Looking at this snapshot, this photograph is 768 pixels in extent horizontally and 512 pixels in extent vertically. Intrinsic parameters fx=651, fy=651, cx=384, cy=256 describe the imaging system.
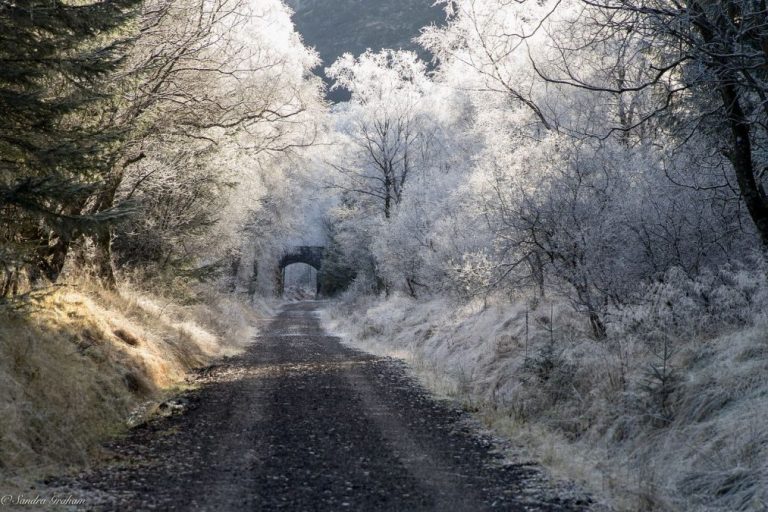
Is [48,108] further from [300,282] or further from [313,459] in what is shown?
[300,282]

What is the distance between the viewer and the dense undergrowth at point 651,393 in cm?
523

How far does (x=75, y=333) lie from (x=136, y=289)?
658 cm

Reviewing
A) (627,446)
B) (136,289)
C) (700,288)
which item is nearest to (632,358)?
(700,288)

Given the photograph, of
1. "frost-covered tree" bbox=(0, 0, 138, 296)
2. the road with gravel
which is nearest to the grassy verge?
the road with gravel

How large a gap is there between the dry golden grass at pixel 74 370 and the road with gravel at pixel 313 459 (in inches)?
19.3

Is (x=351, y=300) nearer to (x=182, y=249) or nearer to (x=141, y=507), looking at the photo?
(x=182, y=249)

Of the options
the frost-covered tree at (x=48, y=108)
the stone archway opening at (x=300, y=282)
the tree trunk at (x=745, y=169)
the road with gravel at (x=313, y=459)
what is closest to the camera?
the road with gravel at (x=313, y=459)

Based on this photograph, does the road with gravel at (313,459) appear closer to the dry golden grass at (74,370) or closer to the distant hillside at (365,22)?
the dry golden grass at (74,370)

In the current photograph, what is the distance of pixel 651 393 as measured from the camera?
22.3ft

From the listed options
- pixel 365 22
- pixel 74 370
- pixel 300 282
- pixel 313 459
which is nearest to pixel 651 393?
pixel 313 459

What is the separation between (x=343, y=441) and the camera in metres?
7.49

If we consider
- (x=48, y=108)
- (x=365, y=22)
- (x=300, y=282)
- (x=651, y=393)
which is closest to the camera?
(x=651, y=393)

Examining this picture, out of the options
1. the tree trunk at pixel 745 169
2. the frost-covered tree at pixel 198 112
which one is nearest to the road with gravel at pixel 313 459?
the frost-covered tree at pixel 198 112

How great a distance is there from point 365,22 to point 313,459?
7587cm
